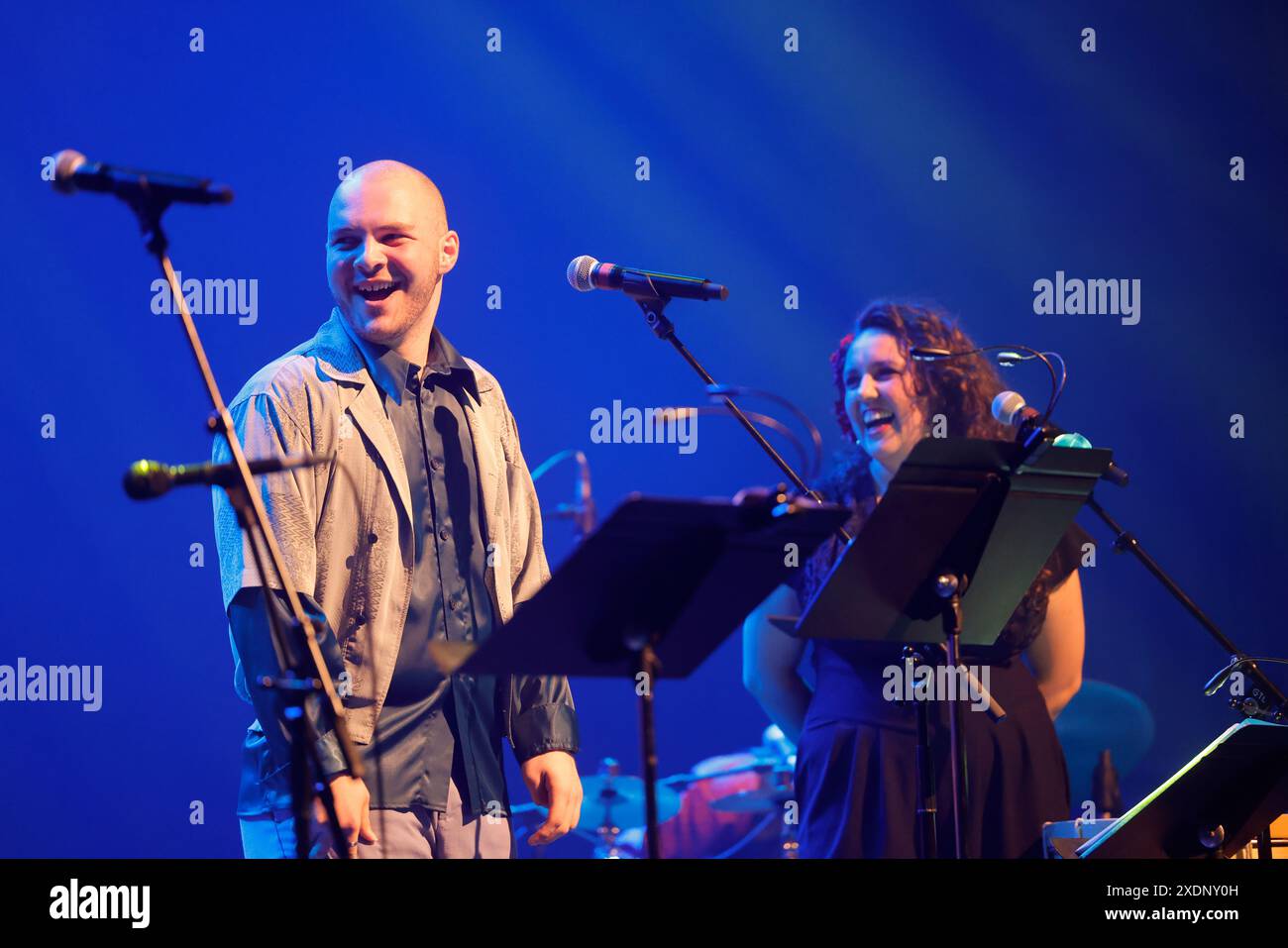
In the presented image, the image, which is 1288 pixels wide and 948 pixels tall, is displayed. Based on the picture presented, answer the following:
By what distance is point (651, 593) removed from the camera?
241 cm

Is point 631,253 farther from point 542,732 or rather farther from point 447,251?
point 542,732

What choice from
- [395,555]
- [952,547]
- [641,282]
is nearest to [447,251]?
[641,282]

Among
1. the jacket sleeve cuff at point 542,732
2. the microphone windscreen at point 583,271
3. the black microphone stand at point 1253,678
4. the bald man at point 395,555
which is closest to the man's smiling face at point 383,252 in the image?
the bald man at point 395,555

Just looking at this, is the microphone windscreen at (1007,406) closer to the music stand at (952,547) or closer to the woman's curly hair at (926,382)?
the music stand at (952,547)

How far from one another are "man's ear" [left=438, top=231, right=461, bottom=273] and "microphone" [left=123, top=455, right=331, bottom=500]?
4.64ft

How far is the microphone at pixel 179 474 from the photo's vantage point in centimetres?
213

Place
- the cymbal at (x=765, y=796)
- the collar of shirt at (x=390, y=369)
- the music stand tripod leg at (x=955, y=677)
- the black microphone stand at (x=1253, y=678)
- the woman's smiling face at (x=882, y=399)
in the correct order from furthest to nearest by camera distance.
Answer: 1. the cymbal at (x=765, y=796)
2. the woman's smiling face at (x=882, y=399)
3. the collar of shirt at (x=390, y=369)
4. the black microphone stand at (x=1253, y=678)
5. the music stand tripod leg at (x=955, y=677)

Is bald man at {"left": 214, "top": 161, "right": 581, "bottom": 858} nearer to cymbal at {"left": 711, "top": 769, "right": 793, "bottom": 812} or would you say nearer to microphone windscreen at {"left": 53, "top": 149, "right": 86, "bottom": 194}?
microphone windscreen at {"left": 53, "top": 149, "right": 86, "bottom": 194}

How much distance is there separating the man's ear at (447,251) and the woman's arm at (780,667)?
1.21 meters

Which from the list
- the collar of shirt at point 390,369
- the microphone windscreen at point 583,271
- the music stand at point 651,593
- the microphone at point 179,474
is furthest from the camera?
the microphone windscreen at point 583,271

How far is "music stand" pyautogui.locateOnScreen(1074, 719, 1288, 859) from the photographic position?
2871 mm

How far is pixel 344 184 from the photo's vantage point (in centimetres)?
351
